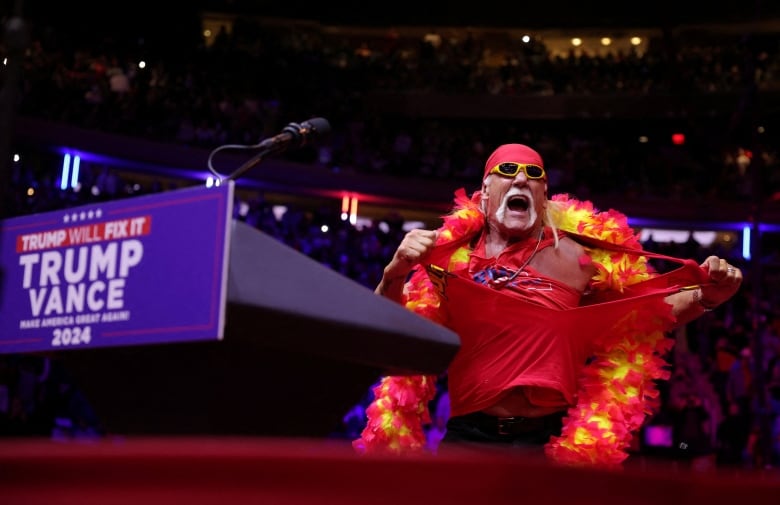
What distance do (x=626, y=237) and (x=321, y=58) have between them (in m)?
12.7

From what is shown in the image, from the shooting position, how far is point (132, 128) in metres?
11.6

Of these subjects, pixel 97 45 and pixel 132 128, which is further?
pixel 97 45

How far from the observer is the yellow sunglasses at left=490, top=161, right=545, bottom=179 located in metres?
2.57

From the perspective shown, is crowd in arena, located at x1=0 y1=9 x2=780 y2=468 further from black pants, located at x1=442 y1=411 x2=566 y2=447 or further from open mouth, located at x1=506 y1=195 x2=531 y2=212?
black pants, located at x1=442 y1=411 x2=566 y2=447

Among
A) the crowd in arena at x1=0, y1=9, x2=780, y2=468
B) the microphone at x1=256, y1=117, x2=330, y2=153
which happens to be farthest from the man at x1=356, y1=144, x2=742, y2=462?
the crowd in arena at x1=0, y1=9, x2=780, y2=468

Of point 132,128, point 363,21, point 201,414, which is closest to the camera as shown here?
point 201,414

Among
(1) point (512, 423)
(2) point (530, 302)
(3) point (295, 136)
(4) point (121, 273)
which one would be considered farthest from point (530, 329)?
(4) point (121, 273)

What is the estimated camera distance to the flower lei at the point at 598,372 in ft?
7.82

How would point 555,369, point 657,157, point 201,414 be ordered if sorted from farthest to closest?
point 657,157 < point 555,369 < point 201,414

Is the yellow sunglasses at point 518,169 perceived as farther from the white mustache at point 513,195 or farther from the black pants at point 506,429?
the black pants at point 506,429

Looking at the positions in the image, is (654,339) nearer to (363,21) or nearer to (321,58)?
(321,58)

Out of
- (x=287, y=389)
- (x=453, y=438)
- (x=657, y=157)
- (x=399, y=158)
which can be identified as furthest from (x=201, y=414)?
(x=657, y=157)

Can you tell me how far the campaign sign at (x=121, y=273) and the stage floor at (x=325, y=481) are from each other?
450mm

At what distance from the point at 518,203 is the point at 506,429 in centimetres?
64
